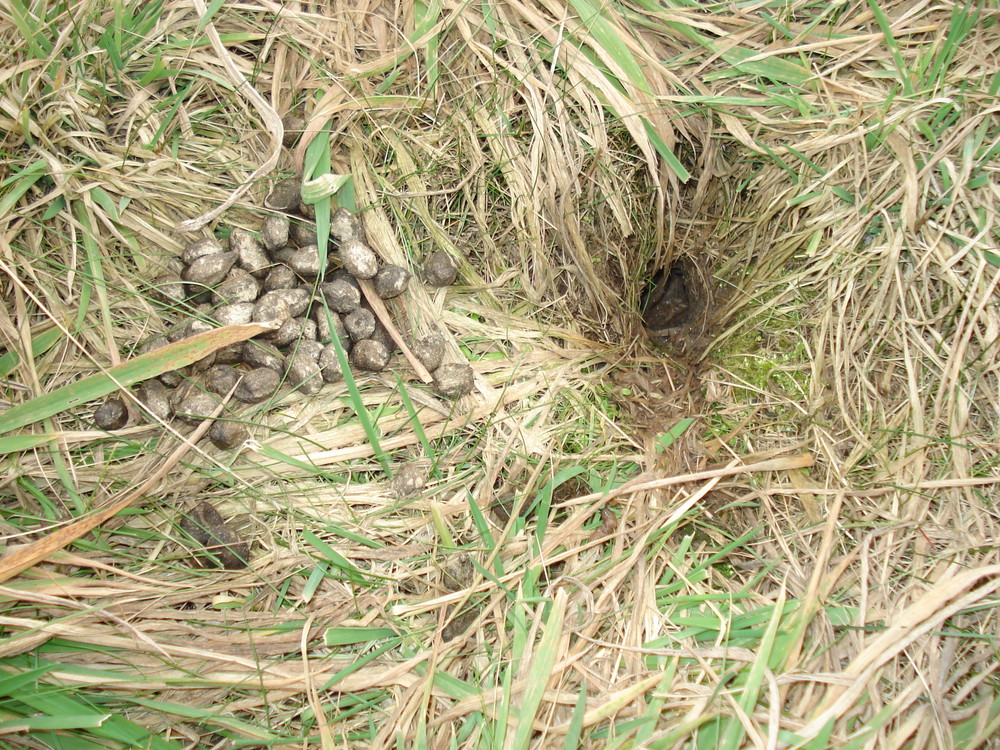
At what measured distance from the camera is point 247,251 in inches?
79.8

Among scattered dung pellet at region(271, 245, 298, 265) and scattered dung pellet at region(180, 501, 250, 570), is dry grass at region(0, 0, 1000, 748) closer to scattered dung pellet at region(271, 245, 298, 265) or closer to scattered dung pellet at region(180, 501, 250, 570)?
scattered dung pellet at region(180, 501, 250, 570)

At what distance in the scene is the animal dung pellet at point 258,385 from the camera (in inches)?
75.9

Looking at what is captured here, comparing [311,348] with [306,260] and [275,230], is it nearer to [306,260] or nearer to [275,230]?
[306,260]

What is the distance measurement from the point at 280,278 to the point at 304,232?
151 millimetres

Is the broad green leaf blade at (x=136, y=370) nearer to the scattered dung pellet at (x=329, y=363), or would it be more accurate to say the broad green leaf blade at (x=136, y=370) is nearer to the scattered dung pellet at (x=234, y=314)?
the scattered dung pellet at (x=234, y=314)

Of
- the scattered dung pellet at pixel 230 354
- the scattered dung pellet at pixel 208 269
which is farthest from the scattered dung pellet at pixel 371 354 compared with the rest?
the scattered dung pellet at pixel 208 269

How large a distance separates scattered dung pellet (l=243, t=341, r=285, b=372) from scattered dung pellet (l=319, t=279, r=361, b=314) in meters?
0.21

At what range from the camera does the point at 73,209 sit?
1977 mm

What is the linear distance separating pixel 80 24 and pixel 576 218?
1.48 metres

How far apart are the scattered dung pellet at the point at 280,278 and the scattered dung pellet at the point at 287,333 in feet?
0.39

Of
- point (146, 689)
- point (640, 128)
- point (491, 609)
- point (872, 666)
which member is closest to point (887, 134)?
point (640, 128)

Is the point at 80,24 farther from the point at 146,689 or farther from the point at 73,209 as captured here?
the point at 146,689

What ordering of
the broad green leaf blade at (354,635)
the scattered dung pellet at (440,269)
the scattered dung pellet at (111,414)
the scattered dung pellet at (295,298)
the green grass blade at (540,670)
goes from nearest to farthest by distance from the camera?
the green grass blade at (540,670) → the broad green leaf blade at (354,635) → the scattered dung pellet at (111,414) → the scattered dung pellet at (295,298) → the scattered dung pellet at (440,269)

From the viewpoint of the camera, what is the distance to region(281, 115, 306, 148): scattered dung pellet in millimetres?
2064
